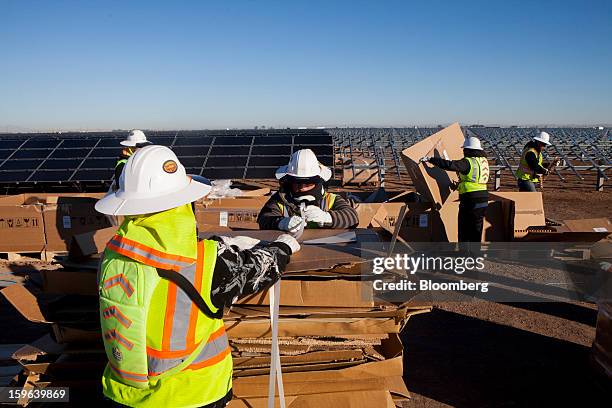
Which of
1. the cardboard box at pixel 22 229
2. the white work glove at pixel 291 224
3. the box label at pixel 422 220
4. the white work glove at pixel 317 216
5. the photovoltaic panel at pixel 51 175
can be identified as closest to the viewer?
the white work glove at pixel 291 224

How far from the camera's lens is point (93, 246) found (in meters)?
2.82

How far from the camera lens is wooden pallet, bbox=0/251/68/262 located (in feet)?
24.5

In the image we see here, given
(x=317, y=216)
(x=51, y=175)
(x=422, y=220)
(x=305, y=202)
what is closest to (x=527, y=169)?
(x=422, y=220)

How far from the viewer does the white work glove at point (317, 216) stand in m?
3.46

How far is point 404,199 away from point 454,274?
1557mm

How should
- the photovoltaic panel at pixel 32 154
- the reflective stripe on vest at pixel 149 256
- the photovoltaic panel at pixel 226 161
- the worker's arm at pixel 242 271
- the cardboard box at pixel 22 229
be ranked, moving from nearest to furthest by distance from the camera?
the reflective stripe on vest at pixel 149 256 < the worker's arm at pixel 242 271 < the cardboard box at pixel 22 229 < the photovoltaic panel at pixel 226 161 < the photovoltaic panel at pixel 32 154

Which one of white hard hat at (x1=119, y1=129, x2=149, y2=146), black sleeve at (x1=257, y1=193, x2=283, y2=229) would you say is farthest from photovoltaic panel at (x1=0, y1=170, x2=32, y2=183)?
black sleeve at (x1=257, y1=193, x2=283, y2=229)

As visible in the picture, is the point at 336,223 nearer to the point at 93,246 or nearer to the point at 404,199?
the point at 93,246

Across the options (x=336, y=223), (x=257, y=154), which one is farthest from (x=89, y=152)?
(x=336, y=223)

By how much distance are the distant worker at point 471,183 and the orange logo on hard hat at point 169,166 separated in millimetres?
4915

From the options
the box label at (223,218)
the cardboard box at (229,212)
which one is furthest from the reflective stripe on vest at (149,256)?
the box label at (223,218)

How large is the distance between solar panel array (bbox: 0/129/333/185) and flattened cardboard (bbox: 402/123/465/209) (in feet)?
12.7

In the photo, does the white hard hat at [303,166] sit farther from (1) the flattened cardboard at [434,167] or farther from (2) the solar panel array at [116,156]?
(2) the solar panel array at [116,156]

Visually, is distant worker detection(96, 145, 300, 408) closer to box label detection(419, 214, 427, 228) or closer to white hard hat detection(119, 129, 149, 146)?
white hard hat detection(119, 129, 149, 146)
